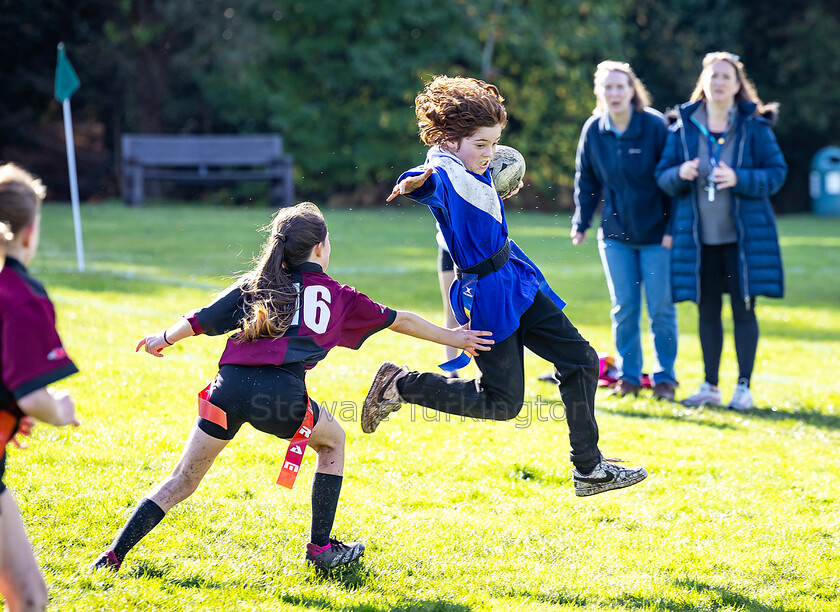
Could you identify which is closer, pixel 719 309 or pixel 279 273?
pixel 279 273

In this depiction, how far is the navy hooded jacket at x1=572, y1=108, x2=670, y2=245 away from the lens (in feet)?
22.3

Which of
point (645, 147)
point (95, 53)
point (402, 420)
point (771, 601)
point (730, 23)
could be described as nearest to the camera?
point (771, 601)

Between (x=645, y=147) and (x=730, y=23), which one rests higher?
(x=730, y=23)

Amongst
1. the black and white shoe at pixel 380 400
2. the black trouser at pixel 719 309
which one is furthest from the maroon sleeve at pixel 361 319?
the black trouser at pixel 719 309

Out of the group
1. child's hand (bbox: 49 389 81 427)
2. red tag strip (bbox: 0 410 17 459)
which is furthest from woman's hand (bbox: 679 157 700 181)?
red tag strip (bbox: 0 410 17 459)

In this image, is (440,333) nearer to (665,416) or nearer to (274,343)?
(274,343)

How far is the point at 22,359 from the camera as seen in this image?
2.53 metres

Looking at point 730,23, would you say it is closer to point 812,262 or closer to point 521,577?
point 812,262

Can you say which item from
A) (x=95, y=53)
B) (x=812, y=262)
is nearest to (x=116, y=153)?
(x=95, y=53)

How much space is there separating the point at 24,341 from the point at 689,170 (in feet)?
16.4

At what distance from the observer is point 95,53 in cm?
2545

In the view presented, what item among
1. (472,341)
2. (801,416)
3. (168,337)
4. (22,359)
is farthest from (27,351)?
(801,416)

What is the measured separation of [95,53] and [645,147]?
22.0 m

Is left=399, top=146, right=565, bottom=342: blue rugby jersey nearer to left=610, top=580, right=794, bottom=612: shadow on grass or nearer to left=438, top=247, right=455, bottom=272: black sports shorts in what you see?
left=610, top=580, right=794, bottom=612: shadow on grass
